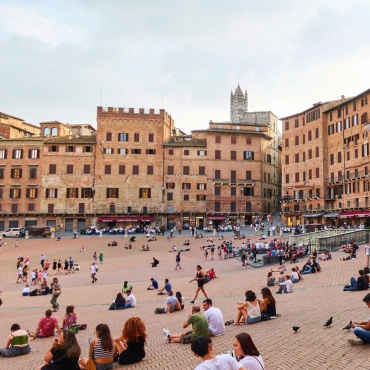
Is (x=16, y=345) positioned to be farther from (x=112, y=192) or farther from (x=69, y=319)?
(x=112, y=192)

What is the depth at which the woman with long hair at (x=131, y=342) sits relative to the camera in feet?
28.0

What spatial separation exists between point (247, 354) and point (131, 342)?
3.50 metres

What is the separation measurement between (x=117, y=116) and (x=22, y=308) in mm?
50484

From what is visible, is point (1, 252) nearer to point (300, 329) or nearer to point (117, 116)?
point (117, 116)

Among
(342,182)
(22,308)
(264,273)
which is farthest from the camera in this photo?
(342,182)

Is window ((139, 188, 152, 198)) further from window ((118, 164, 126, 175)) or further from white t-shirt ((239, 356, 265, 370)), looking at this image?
white t-shirt ((239, 356, 265, 370))

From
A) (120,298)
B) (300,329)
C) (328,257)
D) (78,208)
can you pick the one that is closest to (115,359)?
(300,329)

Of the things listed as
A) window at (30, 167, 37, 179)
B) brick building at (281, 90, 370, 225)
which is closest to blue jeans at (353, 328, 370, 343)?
brick building at (281, 90, 370, 225)

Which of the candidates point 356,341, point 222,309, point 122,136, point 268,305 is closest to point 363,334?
point 356,341

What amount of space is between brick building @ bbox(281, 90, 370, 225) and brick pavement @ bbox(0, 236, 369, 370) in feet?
87.1

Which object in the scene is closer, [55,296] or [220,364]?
[220,364]

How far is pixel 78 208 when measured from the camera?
65.2m

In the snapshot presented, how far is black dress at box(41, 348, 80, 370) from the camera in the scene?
23.1ft

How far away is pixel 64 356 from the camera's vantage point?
7.06 metres
